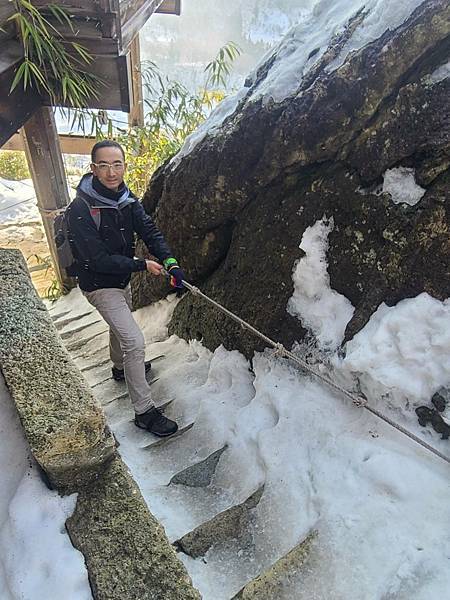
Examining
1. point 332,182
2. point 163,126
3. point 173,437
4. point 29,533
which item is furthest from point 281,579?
point 163,126

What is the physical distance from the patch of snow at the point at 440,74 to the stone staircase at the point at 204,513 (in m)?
2.35

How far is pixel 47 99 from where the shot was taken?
15.6ft

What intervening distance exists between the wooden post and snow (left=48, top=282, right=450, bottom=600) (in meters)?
3.52

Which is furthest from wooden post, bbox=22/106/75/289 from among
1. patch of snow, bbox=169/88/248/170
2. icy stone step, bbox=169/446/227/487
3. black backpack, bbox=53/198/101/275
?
icy stone step, bbox=169/446/227/487

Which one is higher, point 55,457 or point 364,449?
point 55,457

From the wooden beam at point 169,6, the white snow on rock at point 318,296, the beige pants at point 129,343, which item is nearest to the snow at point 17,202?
the wooden beam at point 169,6

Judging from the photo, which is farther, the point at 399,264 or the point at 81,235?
the point at 81,235

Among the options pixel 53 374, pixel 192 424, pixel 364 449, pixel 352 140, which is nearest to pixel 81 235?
pixel 53 374

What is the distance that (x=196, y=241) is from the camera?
3.94 m

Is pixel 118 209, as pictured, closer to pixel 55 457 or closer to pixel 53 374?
pixel 53 374

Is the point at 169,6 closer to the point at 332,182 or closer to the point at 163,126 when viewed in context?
the point at 163,126

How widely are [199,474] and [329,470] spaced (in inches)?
29.1

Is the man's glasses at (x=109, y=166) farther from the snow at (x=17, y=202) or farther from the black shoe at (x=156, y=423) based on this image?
the snow at (x=17, y=202)

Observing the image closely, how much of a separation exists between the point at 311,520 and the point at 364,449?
443mm
